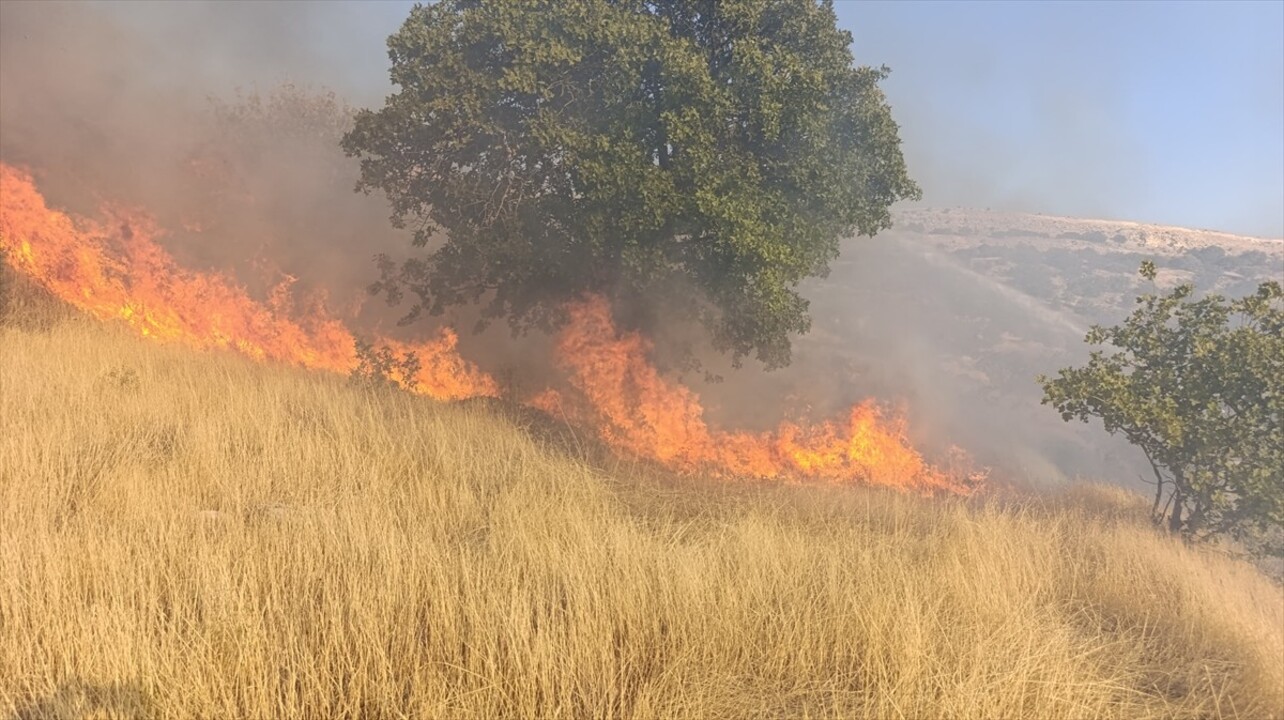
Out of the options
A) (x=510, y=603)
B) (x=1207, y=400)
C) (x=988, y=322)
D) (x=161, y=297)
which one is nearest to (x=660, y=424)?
(x=1207, y=400)

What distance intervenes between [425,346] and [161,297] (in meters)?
5.71

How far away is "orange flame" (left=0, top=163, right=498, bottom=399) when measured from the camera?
13.5 metres

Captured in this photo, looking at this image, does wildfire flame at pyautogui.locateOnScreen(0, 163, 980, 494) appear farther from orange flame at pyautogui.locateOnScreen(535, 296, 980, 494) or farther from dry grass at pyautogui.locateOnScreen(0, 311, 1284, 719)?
dry grass at pyautogui.locateOnScreen(0, 311, 1284, 719)

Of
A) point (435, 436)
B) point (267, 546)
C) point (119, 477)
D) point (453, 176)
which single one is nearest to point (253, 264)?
point (453, 176)

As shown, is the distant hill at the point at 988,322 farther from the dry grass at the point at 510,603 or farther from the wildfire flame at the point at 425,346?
the dry grass at the point at 510,603

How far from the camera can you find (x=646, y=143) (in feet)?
36.1

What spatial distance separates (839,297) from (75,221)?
92.8 feet

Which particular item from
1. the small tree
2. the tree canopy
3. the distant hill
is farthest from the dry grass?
the distant hill

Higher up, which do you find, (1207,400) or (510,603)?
(1207,400)

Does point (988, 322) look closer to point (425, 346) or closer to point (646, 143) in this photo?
point (646, 143)

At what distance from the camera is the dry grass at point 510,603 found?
3.19 meters

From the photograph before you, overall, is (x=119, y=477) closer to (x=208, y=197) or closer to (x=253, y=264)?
(x=253, y=264)

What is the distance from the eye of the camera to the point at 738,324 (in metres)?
12.2

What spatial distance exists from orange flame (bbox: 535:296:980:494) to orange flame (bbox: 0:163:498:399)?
2329mm
